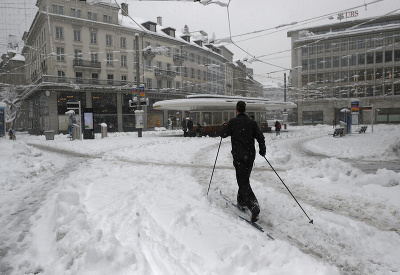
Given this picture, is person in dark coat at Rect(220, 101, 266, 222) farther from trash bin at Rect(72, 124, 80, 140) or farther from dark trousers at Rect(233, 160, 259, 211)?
trash bin at Rect(72, 124, 80, 140)

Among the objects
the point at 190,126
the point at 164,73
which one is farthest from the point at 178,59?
the point at 190,126

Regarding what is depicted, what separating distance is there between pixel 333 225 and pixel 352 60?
5571cm

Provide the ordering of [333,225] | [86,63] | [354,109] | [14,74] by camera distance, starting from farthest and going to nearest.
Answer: [14,74] → [86,63] → [354,109] → [333,225]

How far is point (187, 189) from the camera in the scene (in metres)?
6.19

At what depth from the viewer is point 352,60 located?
5119 cm

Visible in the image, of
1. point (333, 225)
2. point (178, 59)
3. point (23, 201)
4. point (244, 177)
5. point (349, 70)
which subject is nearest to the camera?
point (333, 225)

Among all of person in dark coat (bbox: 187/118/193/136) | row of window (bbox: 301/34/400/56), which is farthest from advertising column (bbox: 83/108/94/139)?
row of window (bbox: 301/34/400/56)

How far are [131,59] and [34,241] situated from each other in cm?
3993

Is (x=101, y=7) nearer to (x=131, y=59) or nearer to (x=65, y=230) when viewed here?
(x=131, y=59)

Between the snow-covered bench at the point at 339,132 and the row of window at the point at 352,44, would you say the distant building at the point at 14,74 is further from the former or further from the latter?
the snow-covered bench at the point at 339,132

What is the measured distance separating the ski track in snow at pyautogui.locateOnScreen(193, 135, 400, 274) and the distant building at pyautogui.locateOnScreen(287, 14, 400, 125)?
159 ft

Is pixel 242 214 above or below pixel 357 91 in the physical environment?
below

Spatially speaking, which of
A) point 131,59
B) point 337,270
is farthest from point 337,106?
point 337,270

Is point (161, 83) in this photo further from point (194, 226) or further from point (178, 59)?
point (194, 226)
